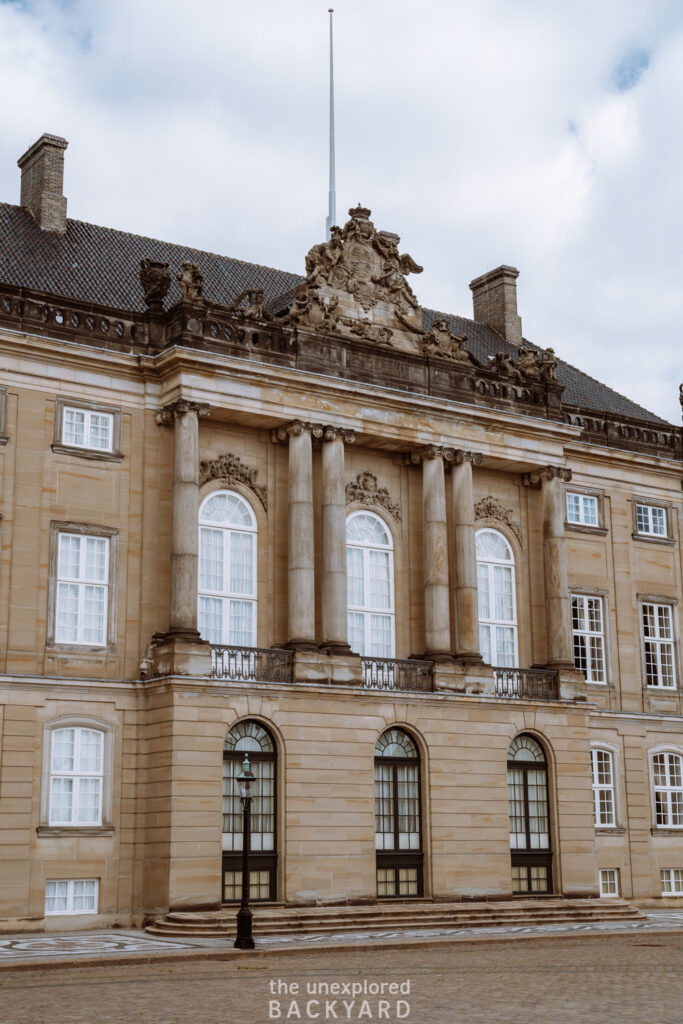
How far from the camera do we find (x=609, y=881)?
34844mm

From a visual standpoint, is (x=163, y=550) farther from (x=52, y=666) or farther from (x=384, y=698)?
(x=384, y=698)

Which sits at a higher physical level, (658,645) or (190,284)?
(190,284)

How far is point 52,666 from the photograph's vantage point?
2756 cm

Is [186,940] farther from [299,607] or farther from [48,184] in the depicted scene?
[48,184]

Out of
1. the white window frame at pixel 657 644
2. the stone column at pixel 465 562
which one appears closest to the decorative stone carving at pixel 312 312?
the stone column at pixel 465 562

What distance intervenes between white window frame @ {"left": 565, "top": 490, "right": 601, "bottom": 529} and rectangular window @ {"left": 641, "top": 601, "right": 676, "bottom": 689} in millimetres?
2923

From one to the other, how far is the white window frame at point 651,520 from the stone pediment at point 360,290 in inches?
364

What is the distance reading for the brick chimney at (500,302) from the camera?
44312mm

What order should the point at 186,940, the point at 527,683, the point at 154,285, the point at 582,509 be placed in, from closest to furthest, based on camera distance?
the point at 186,940 < the point at 154,285 < the point at 527,683 < the point at 582,509

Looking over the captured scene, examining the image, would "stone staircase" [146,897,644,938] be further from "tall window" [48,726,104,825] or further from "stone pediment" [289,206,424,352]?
"stone pediment" [289,206,424,352]

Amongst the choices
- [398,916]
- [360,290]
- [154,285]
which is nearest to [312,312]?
[360,290]

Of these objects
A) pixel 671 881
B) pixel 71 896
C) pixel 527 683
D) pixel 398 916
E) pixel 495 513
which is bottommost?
pixel 398 916

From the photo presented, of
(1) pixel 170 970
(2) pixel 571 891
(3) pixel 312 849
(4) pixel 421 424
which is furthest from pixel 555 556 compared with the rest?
(1) pixel 170 970

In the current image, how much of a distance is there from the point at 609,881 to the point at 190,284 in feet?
62.6
